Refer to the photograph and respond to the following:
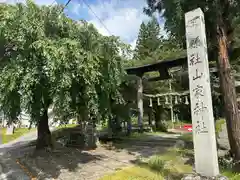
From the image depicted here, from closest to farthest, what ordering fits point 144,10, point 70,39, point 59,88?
point 59,88 → point 70,39 → point 144,10

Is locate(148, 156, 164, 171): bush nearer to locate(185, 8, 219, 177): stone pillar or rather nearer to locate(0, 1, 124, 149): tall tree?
locate(185, 8, 219, 177): stone pillar

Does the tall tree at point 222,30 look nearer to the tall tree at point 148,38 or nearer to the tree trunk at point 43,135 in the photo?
the tree trunk at point 43,135

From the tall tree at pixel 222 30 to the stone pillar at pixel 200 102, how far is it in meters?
1.83

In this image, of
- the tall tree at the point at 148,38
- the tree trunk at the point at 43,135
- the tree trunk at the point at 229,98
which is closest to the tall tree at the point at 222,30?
the tree trunk at the point at 229,98

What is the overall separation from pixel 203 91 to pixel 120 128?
10.1 m

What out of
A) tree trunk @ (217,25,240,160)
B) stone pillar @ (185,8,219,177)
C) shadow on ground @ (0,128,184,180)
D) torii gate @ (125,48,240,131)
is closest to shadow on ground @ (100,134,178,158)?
shadow on ground @ (0,128,184,180)

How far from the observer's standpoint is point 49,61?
597 cm

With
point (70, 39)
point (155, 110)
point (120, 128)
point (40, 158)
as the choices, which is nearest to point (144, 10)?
point (70, 39)

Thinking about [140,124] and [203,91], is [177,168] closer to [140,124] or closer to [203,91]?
[203,91]

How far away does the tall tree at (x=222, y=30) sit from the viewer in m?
6.64

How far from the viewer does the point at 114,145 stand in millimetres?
11500

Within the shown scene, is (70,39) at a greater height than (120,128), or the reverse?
(70,39)

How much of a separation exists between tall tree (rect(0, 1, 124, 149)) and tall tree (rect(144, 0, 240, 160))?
207 cm

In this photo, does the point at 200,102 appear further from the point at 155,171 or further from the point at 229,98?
the point at 155,171
